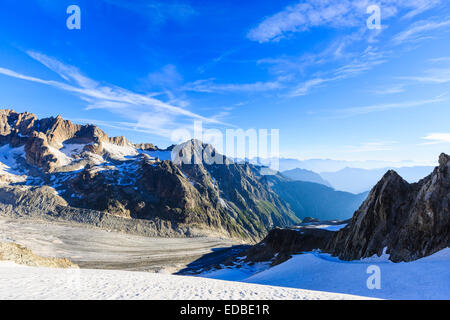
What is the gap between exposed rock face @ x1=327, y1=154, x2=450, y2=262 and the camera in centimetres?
2066

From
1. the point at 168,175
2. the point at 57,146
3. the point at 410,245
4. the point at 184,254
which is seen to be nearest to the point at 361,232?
the point at 410,245

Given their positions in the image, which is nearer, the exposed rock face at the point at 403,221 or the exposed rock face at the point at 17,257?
the exposed rock face at the point at 403,221

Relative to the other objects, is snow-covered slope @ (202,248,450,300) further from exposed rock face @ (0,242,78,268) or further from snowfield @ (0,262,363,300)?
exposed rock face @ (0,242,78,268)

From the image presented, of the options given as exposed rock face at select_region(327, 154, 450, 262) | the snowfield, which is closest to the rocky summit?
exposed rock face at select_region(327, 154, 450, 262)

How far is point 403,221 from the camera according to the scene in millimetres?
25516

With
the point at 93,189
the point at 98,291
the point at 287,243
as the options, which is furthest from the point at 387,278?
the point at 93,189

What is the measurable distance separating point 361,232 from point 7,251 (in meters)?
40.3

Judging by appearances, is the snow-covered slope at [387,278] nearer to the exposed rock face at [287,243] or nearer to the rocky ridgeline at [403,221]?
the rocky ridgeline at [403,221]

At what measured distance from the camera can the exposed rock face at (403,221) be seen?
20.7 m

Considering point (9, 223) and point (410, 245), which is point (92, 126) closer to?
point (9, 223)

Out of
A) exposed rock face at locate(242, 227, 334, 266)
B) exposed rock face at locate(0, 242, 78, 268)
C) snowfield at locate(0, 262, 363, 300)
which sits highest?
snowfield at locate(0, 262, 363, 300)

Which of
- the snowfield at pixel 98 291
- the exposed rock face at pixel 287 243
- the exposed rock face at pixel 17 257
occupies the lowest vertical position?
the exposed rock face at pixel 287 243

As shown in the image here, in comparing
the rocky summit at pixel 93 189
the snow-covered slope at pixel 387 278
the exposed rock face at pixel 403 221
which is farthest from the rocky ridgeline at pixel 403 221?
the rocky summit at pixel 93 189

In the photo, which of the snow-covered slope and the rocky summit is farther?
the rocky summit
